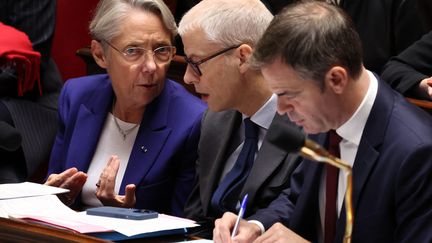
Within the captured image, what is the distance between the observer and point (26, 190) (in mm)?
2828

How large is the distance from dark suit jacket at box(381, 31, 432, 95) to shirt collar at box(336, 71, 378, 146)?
→ 111 centimetres

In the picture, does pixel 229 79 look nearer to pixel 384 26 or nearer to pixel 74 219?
pixel 74 219

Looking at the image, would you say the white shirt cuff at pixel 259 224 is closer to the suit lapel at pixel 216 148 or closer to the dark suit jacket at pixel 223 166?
the dark suit jacket at pixel 223 166

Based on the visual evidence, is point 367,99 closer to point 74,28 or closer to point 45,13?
point 45,13

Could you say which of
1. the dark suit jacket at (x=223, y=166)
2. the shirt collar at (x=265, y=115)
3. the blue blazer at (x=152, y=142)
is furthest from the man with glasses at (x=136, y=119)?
the shirt collar at (x=265, y=115)

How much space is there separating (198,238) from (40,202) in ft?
1.76

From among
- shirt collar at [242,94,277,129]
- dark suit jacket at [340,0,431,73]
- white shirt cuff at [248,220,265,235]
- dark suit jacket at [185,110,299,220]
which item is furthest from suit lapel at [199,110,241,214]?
dark suit jacket at [340,0,431,73]

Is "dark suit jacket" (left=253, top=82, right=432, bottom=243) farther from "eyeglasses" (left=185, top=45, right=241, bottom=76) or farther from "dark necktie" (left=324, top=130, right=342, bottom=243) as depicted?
"eyeglasses" (left=185, top=45, right=241, bottom=76)

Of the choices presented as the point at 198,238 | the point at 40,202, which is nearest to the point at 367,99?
the point at 198,238

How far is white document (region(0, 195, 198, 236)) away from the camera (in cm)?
241

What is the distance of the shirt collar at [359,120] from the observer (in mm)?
2254

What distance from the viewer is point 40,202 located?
270cm

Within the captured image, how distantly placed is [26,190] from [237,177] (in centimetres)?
67

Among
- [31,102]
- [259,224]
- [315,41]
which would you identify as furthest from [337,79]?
[31,102]
